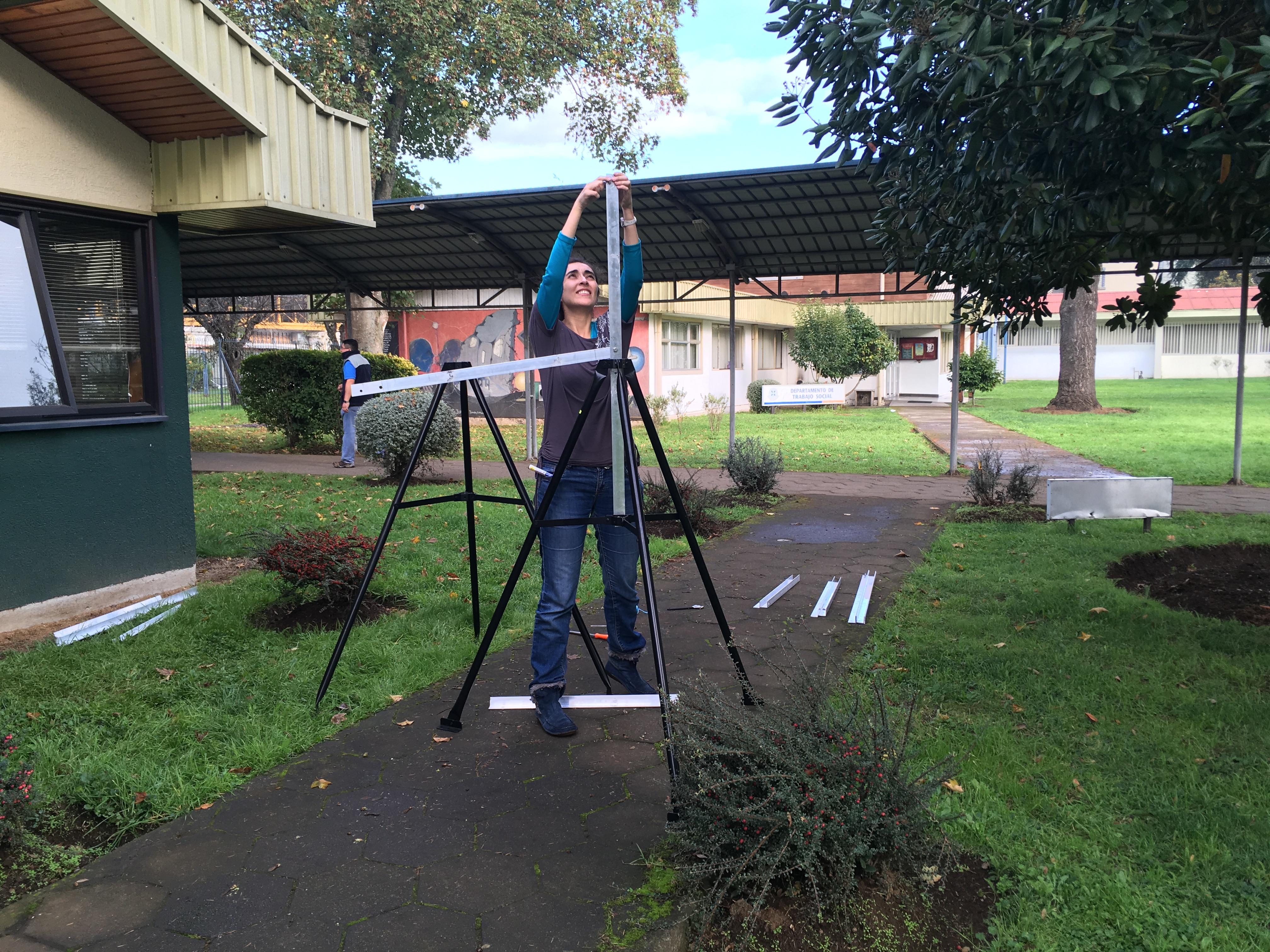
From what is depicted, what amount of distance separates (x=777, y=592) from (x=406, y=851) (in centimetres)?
382

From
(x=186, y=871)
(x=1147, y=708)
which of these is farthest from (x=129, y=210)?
(x=1147, y=708)

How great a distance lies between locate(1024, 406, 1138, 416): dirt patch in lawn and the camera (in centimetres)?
2533

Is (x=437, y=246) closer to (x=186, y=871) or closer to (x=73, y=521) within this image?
(x=73, y=521)

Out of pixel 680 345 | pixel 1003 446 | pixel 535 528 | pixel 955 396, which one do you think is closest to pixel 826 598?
pixel 535 528

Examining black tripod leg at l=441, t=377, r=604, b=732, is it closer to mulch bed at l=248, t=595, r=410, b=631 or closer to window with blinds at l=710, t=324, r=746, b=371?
mulch bed at l=248, t=595, r=410, b=631

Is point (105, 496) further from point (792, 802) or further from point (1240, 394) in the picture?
point (1240, 394)

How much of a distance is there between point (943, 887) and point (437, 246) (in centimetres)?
1336

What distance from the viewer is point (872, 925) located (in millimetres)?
2635

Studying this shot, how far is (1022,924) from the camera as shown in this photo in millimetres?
2660

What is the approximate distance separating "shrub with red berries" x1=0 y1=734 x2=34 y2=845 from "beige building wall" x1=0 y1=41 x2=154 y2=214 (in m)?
3.63

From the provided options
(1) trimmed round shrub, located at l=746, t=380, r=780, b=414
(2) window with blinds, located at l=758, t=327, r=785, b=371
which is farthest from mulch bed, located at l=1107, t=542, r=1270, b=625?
(2) window with blinds, located at l=758, t=327, r=785, b=371

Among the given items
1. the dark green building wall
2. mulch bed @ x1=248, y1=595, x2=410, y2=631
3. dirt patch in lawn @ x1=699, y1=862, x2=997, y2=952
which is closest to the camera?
dirt patch in lawn @ x1=699, y1=862, x2=997, y2=952

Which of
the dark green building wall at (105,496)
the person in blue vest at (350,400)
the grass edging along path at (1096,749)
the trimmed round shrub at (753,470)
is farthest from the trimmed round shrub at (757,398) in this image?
the dark green building wall at (105,496)

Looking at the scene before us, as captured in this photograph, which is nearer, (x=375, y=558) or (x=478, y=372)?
(x=478, y=372)
